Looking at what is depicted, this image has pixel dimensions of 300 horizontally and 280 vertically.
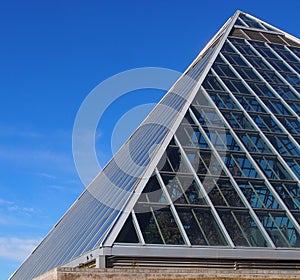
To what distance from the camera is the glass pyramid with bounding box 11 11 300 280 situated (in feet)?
55.9

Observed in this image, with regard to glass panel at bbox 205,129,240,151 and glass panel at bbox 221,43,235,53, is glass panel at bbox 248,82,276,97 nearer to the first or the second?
glass panel at bbox 221,43,235,53

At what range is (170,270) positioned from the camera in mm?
15695

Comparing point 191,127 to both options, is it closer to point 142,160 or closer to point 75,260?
point 142,160

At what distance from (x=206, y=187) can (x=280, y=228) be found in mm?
3244

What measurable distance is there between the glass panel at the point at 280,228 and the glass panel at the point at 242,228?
496 millimetres

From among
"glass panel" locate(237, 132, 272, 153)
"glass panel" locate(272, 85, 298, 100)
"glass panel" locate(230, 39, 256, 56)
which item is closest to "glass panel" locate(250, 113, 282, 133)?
"glass panel" locate(237, 132, 272, 153)

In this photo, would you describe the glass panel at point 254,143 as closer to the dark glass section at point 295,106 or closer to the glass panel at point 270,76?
the dark glass section at point 295,106

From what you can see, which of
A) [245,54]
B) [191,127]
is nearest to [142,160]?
[191,127]

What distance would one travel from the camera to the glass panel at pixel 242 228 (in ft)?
58.4

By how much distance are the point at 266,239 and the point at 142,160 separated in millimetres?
6523

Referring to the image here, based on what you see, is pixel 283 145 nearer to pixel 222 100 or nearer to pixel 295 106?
pixel 222 100

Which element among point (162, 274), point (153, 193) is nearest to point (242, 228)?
point (153, 193)

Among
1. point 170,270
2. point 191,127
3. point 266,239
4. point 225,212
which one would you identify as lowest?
point 170,270

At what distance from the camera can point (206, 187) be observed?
19469 millimetres
